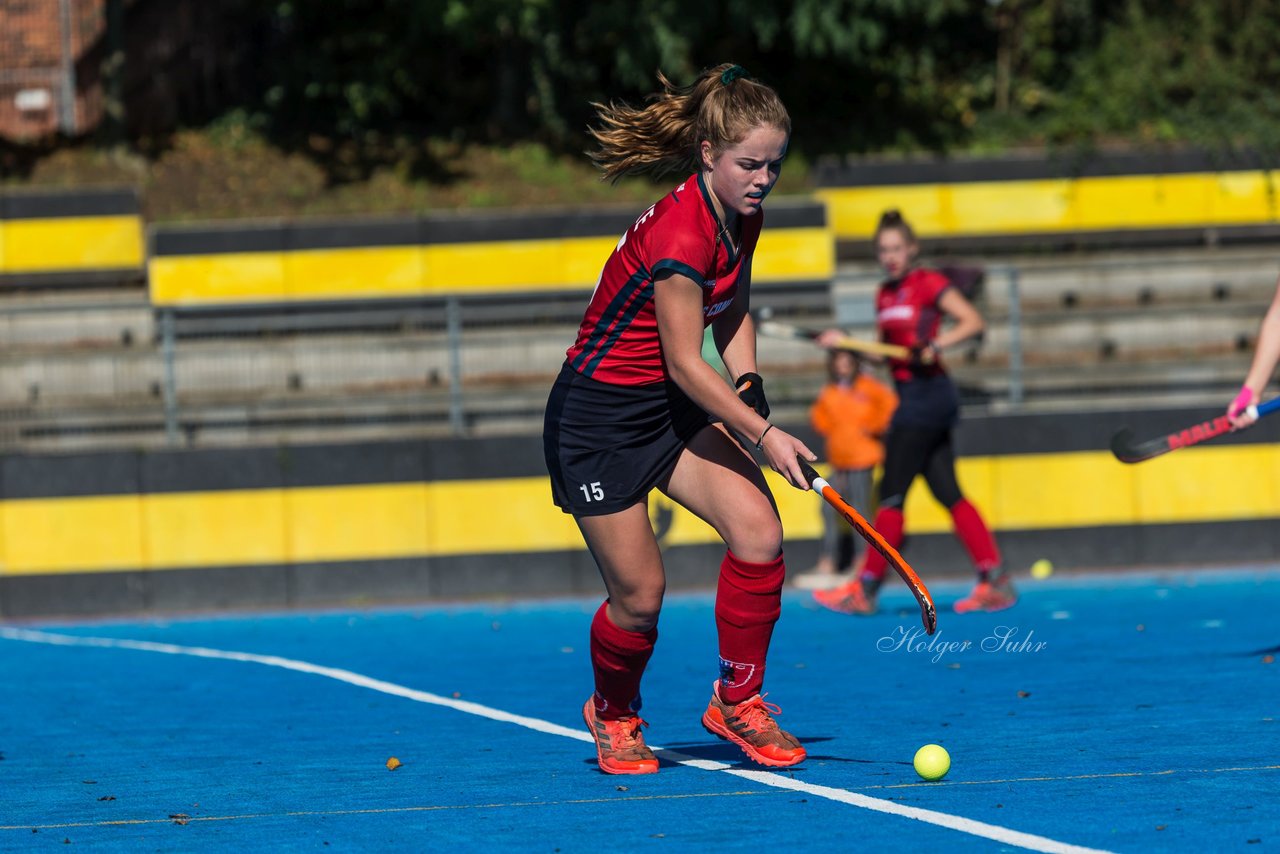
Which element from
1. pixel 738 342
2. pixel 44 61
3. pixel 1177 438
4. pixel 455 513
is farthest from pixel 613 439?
pixel 44 61

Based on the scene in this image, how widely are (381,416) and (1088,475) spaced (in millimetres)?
5143

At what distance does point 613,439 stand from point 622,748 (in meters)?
1.01

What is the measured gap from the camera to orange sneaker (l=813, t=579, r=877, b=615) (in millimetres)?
11086

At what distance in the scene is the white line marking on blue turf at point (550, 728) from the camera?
487 cm

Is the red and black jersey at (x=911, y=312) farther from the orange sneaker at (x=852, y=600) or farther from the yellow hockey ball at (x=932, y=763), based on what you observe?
the yellow hockey ball at (x=932, y=763)

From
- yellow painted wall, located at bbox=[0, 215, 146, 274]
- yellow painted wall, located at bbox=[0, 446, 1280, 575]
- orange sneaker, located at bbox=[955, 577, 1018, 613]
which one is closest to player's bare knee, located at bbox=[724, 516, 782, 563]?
orange sneaker, located at bbox=[955, 577, 1018, 613]

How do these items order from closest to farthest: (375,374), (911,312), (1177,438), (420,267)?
(1177,438), (911,312), (375,374), (420,267)

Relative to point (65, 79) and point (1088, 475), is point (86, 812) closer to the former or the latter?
point (1088, 475)

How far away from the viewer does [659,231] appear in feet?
18.9

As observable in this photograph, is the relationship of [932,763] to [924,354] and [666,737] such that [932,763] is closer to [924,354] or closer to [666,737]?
[666,737]

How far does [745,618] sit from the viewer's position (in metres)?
5.98

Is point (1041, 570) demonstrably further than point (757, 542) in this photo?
Yes

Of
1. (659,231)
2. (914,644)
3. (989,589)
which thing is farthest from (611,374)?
(989,589)

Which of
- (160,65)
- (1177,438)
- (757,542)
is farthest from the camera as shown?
(160,65)
